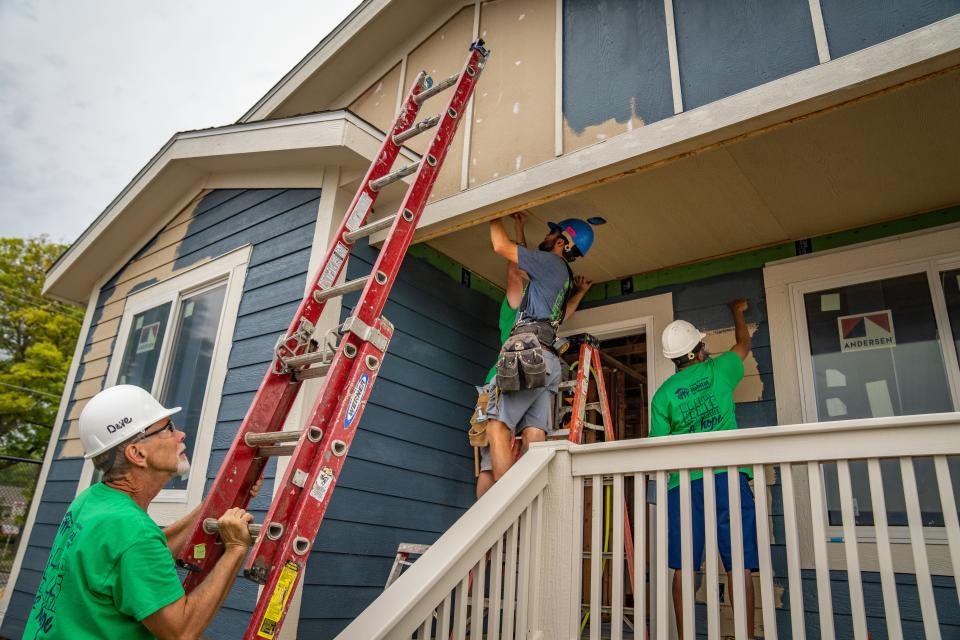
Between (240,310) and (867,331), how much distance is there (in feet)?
12.7

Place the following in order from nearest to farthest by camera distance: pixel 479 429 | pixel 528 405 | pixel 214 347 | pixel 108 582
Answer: pixel 108 582, pixel 528 405, pixel 479 429, pixel 214 347

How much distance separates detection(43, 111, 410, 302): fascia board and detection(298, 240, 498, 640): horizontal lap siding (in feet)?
2.32

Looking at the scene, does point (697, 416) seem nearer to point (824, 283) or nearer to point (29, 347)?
point (824, 283)

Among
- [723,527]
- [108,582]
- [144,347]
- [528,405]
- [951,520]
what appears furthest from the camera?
[144,347]

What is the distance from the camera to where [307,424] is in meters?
1.78

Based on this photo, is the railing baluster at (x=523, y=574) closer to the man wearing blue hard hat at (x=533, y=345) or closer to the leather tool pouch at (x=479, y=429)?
the man wearing blue hard hat at (x=533, y=345)

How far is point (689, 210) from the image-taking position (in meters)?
3.57

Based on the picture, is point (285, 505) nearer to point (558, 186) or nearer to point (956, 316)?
point (558, 186)

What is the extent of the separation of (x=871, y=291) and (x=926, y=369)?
1.70ft

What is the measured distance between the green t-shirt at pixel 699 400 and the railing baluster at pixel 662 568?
1078mm

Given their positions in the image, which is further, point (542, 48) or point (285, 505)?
point (542, 48)

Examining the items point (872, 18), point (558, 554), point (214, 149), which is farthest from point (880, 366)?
point (214, 149)

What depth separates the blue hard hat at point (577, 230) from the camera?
371 centimetres

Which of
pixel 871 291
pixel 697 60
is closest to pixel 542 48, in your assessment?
pixel 697 60
